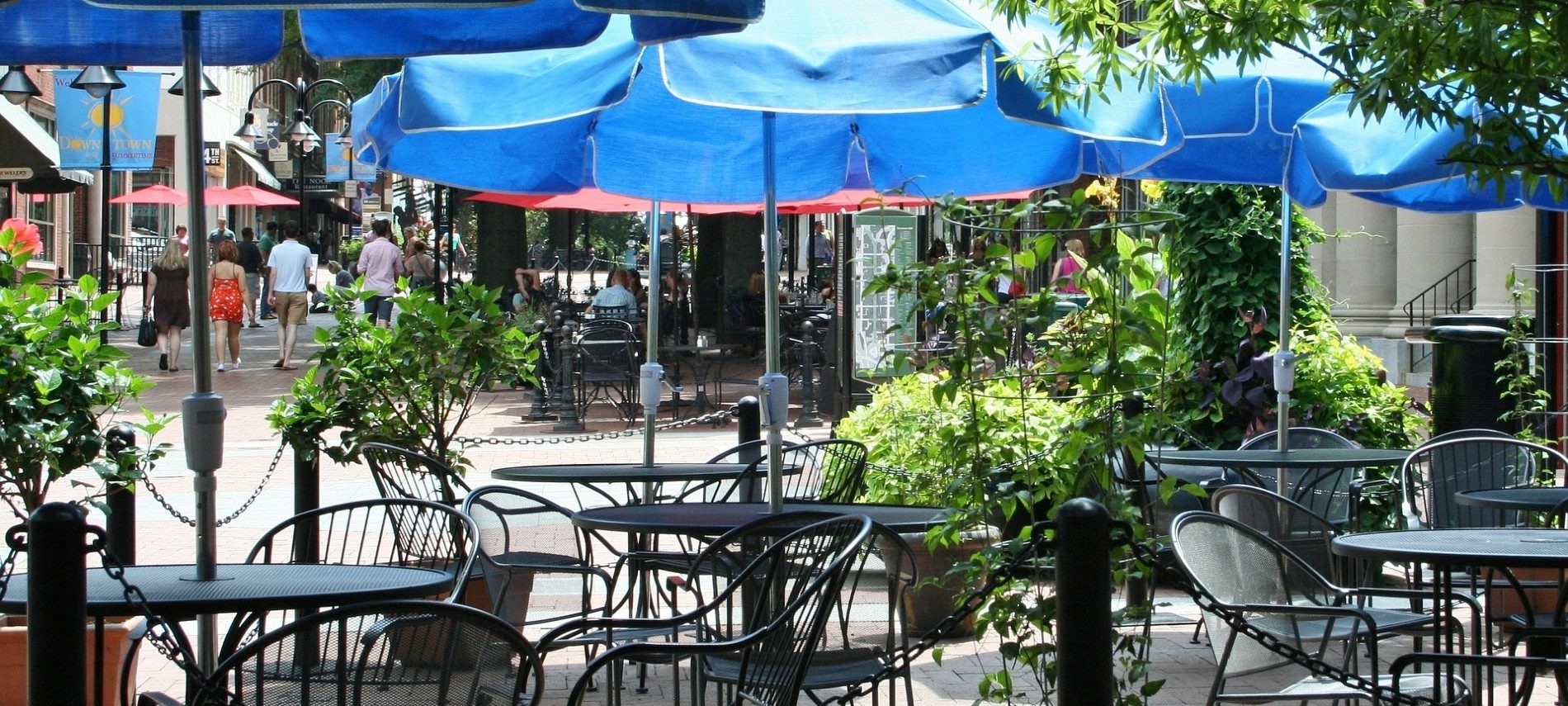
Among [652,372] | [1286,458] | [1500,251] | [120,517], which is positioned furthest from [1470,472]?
[1500,251]

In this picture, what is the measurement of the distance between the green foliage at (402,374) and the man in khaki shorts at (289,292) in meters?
16.1

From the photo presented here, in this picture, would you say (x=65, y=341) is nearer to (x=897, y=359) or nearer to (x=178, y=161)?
(x=897, y=359)

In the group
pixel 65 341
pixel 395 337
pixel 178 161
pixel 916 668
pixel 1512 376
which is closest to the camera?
pixel 65 341

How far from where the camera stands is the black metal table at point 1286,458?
284 inches

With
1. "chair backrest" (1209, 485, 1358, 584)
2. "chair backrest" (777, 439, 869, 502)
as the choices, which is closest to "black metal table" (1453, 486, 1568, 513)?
"chair backrest" (1209, 485, 1358, 584)

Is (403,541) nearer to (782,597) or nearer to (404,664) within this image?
(782,597)

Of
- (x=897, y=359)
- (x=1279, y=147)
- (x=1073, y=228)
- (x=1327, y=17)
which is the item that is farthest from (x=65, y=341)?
(x=1279, y=147)

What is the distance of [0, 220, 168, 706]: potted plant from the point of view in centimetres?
567

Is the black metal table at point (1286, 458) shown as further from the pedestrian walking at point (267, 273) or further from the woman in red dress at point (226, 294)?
the pedestrian walking at point (267, 273)

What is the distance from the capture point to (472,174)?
24.1 feet

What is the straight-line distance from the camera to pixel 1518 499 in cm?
641

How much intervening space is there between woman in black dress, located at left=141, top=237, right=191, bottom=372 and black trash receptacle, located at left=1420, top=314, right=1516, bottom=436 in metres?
16.5

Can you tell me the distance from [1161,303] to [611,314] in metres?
16.6

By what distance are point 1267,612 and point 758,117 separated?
12.5 ft
